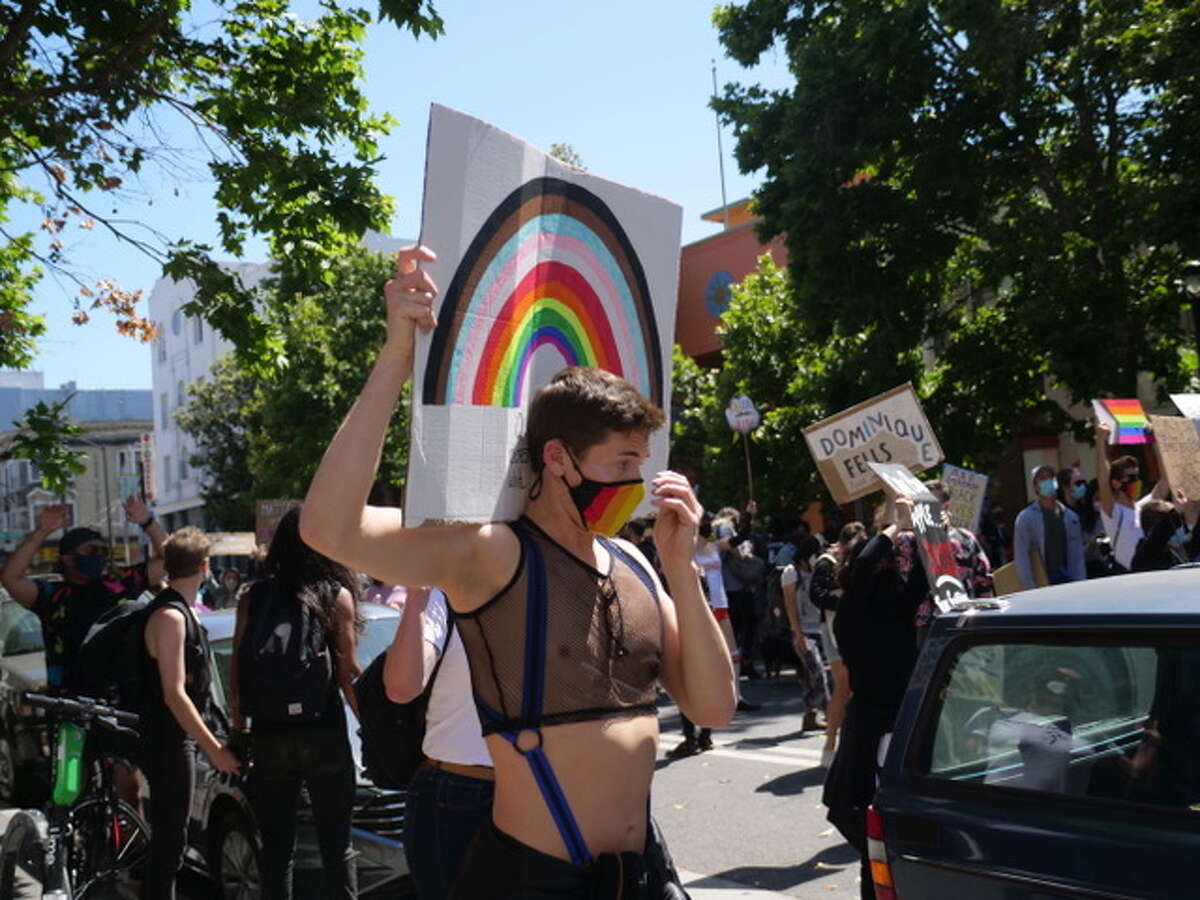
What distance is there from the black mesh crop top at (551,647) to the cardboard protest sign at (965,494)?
9.09 meters

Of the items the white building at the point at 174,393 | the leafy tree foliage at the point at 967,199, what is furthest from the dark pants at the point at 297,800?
the white building at the point at 174,393

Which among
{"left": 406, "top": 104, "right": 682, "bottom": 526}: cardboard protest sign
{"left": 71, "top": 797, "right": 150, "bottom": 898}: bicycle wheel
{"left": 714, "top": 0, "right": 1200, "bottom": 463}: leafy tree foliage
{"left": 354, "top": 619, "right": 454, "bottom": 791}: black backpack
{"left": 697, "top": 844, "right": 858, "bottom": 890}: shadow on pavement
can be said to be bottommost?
{"left": 697, "top": 844, "right": 858, "bottom": 890}: shadow on pavement

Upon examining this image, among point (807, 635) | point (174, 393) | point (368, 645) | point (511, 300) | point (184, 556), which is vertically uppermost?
point (174, 393)

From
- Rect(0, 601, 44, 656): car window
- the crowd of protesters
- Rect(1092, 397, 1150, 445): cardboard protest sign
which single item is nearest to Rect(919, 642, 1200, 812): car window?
the crowd of protesters

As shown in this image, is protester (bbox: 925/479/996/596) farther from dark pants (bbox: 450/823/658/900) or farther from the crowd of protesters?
dark pants (bbox: 450/823/658/900)

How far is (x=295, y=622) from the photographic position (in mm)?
5344

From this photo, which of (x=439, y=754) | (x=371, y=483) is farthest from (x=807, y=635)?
(x=371, y=483)

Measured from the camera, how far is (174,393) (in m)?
72.2

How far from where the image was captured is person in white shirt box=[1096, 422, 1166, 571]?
10812 mm

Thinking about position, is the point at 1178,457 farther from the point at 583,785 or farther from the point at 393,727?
the point at 583,785

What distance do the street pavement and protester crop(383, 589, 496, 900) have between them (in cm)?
260

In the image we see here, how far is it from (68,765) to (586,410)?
14.6 ft

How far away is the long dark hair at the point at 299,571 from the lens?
537 cm

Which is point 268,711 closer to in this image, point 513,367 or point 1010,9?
point 513,367
